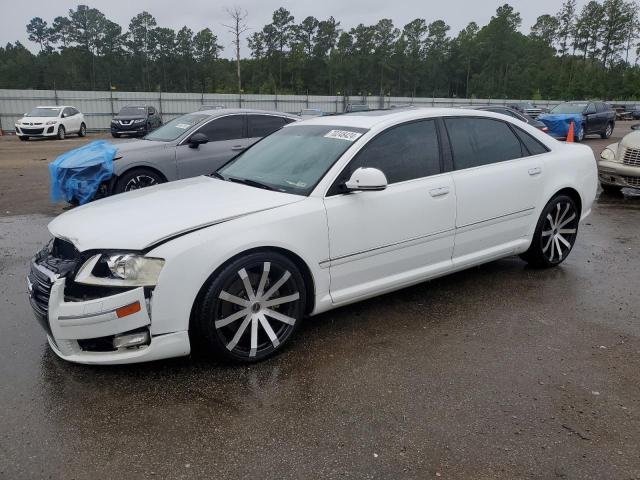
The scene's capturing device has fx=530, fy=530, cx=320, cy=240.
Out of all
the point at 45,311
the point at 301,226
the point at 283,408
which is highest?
the point at 301,226

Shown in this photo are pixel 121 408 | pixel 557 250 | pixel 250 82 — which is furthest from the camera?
pixel 250 82

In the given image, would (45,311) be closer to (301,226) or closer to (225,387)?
(225,387)

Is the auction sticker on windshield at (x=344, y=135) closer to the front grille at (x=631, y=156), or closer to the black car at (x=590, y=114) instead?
the front grille at (x=631, y=156)

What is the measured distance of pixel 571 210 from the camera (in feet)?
17.3

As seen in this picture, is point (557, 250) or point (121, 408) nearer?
point (121, 408)

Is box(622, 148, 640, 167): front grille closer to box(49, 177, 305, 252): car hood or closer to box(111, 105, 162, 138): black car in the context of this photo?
box(49, 177, 305, 252): car hood

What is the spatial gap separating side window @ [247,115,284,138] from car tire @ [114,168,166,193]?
172 cm

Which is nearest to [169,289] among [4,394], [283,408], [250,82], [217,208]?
[217,208]

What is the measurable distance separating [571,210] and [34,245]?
19.7ft

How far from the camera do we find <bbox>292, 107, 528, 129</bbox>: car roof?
13.8 feet

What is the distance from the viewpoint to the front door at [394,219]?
3717 millimetres

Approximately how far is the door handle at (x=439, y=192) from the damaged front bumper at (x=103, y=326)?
215 centimetres

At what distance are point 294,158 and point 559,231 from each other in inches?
Result: 111

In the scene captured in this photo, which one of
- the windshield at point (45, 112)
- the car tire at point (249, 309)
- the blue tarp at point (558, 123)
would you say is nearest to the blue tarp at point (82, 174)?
the car tire at point (249, 309)
